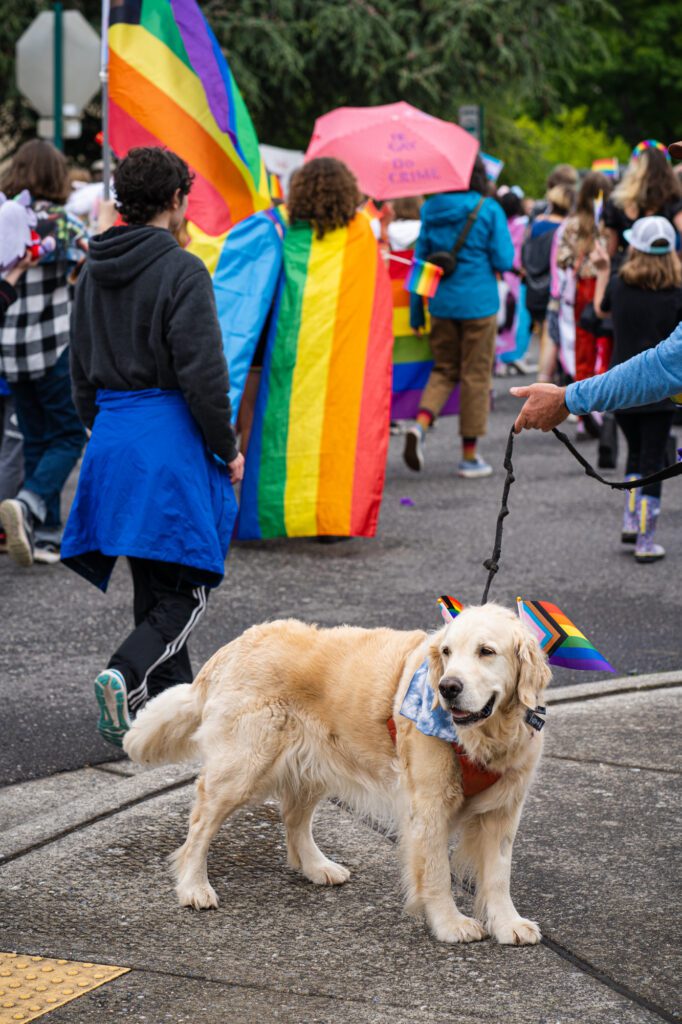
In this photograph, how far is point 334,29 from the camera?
23.6 m

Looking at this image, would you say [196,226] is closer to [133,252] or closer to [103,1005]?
[133,252]

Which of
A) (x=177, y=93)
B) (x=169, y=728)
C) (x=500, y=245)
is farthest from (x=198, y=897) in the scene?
(x=500, y=245)

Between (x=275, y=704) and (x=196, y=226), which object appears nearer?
(x=275, y=704)

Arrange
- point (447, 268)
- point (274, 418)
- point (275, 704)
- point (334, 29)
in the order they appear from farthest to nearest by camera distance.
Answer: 1. point (334, 29)
2. point (447, 268)
3. point (274, 418)
4. point (275, 704)

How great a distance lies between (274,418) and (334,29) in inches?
661

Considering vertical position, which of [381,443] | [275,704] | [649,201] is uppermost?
[649,201]

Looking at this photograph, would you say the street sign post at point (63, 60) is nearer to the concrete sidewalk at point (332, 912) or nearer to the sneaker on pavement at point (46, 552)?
the sneaker on pavement at point (46, 552)

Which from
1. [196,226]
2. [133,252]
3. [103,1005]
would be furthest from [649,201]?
[103,1005]

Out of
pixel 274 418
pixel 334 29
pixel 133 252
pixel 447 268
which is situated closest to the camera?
pixel 133 252

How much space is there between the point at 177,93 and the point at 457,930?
16.7 feet

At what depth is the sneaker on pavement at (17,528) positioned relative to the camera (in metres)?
7.70

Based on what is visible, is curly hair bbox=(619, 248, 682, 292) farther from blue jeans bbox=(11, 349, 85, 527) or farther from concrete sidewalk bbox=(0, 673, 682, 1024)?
concrete sidewalk bbox=(0, 673, 682, 1024)

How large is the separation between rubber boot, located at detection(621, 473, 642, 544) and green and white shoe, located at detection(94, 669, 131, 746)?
4.31 metres

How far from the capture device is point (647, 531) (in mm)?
8219
